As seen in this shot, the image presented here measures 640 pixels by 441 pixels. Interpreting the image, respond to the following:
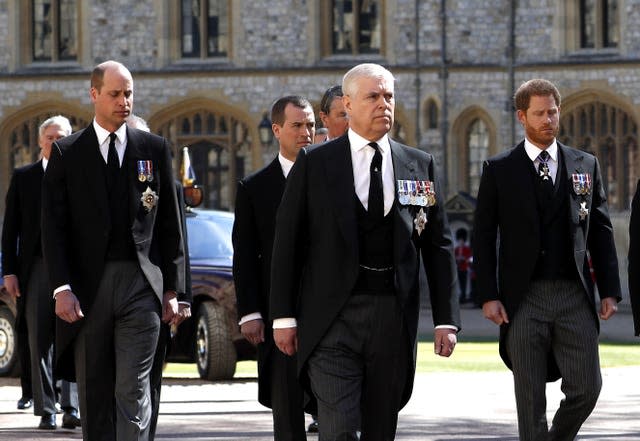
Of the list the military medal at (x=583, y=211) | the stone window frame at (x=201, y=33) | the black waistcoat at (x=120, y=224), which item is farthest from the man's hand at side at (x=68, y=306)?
the stone window frame at (x=201, y=33)

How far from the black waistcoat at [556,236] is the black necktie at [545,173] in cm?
2

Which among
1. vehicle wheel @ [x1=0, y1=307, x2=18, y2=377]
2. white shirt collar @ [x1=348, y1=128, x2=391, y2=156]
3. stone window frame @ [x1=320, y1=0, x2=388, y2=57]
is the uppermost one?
stone window frame @ [x1=320, y1=0, x2=388, y2=57]

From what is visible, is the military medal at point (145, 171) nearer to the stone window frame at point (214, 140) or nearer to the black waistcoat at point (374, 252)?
the black waistcoat at point (374, 252)

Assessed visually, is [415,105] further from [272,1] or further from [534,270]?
[534,270]

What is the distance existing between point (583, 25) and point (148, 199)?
29.5 metres

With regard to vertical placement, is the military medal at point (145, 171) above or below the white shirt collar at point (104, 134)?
below

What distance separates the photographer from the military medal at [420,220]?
23.3ft

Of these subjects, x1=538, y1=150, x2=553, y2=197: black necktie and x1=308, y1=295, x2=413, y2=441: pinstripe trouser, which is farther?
x1=538, y1=150, x2=553, y2=197: black necktie

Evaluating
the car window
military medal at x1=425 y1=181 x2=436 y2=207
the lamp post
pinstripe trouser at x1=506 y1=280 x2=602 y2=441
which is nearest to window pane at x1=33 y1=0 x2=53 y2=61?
the lamp post

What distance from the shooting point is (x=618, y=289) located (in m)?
8.33

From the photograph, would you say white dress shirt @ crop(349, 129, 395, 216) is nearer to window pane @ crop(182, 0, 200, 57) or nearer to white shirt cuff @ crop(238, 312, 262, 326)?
white shirt cuff @ crop(238, 312, 262, 326)

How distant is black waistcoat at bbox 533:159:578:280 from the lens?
26.9 feet

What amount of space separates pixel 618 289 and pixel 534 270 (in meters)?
0.42

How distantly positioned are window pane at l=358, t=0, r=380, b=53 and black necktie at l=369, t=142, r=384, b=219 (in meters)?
30.7
